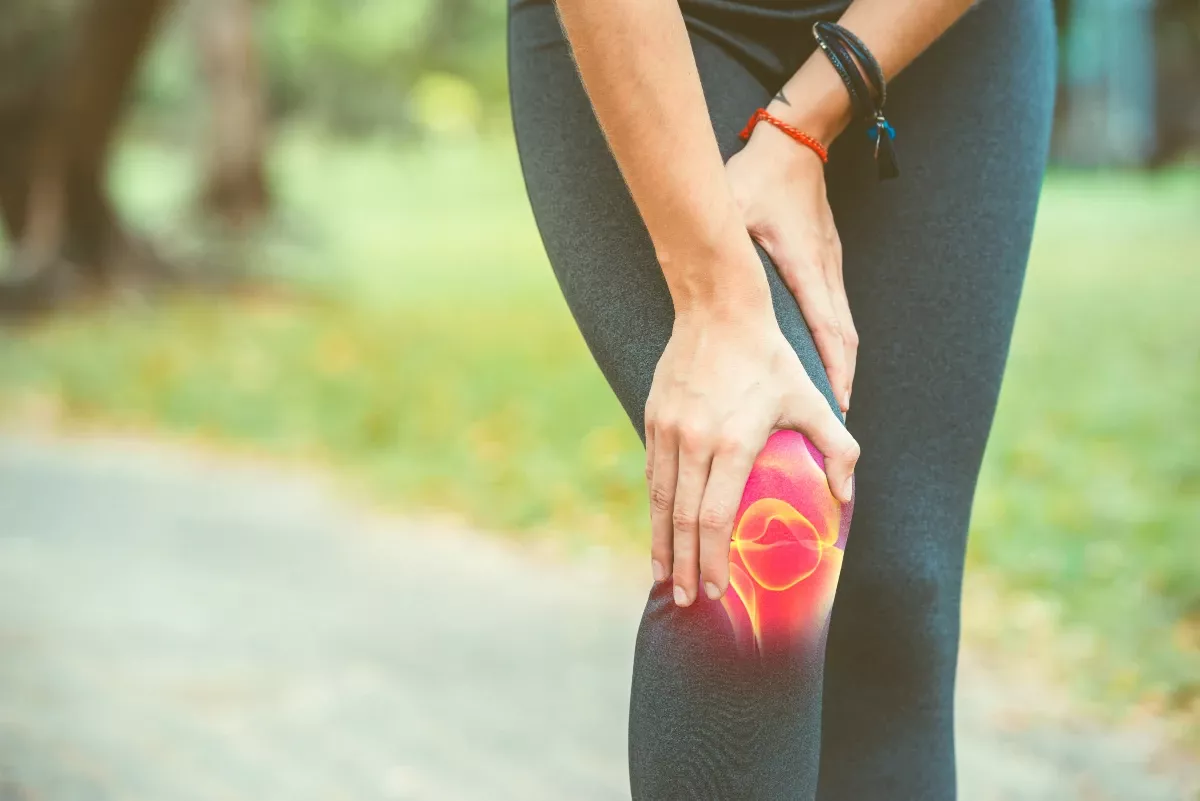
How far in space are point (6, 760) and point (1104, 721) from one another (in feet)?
7.91

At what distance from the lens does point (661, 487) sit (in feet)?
2.93

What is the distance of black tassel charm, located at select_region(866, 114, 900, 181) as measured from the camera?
1064mm

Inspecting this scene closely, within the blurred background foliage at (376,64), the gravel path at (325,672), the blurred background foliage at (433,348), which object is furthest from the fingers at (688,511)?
the blurred background foliage at (376,64)

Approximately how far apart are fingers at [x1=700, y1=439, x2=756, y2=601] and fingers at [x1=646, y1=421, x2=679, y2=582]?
37 millimetres

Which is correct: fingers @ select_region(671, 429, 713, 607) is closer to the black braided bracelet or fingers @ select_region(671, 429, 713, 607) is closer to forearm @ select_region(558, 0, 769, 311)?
forearm @ select_region(558, 0, 769, 311)

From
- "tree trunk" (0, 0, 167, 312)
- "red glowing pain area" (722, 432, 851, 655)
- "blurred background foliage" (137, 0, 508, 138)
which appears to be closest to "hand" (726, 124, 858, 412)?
"red glowing pain area" (722, 432, 851, 655)

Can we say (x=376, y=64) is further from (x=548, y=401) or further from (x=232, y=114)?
(x=548, y=401)

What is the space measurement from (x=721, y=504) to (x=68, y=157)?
352 inches

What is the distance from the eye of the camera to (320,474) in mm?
4969

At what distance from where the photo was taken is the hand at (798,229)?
971mm

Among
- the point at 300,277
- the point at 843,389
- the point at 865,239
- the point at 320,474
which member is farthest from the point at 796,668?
the point at 300,277

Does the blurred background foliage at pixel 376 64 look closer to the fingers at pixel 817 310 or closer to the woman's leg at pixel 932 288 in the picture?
the woman's leg at pixel 932 288

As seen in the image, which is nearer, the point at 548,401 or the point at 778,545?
the point at 778,545

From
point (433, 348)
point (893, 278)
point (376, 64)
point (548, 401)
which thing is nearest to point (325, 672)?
point (893, 278)
